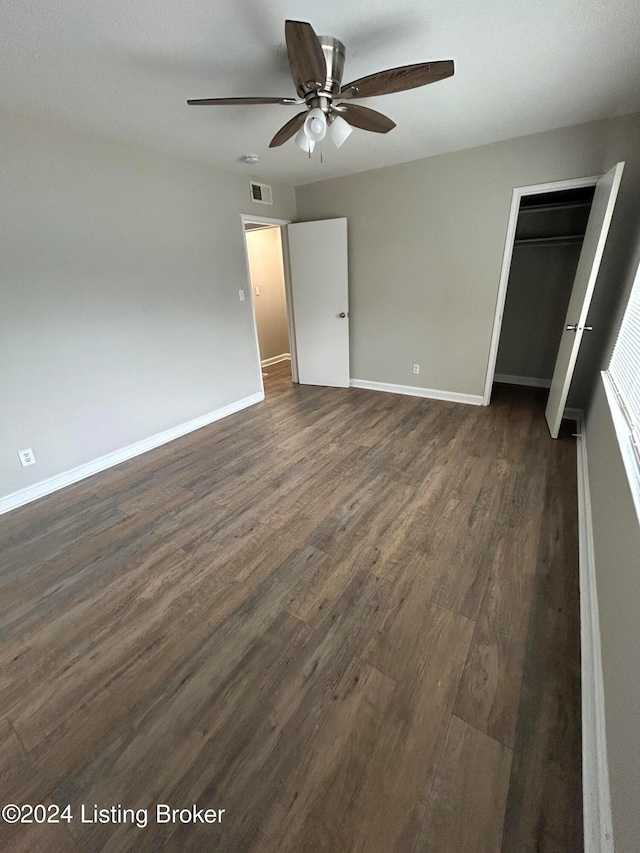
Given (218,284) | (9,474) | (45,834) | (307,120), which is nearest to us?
(45,834)

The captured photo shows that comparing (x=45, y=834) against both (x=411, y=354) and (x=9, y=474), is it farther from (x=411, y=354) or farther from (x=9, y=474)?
(x=411, y=354)

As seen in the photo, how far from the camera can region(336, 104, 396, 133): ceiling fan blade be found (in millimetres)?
1811

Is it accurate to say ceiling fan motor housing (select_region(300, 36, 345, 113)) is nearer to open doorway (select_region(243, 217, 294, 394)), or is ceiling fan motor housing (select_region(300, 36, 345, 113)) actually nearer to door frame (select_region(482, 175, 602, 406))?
door frame (select_region(482, 175, 602, 406))

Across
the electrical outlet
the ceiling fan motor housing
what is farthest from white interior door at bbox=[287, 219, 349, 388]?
the electrical outlet

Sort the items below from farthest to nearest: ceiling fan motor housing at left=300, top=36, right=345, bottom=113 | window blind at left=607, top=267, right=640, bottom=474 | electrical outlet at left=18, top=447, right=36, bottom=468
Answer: electrical outlet at left=18, top=447, right=36, bottom=468 → ceiling fan motor housing at left=300, top=36, right=345, bottom=113 → window blind at left=607, top=267, right=640, bottom=474

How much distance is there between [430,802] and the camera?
983 millimetres

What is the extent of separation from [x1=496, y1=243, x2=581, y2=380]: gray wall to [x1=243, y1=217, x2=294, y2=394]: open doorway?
116 inches

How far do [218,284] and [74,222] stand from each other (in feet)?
4.20

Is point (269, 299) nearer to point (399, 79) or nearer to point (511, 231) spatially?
point (511, 231)

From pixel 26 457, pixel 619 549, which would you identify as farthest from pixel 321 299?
pixel 619 549

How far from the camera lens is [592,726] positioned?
1.09 meters

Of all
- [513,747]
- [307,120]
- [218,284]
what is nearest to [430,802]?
[513,747]

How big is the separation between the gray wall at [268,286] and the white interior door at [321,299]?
1098 millimetres

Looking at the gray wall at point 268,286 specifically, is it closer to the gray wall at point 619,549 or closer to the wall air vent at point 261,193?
the wall air vent at point 261,193
